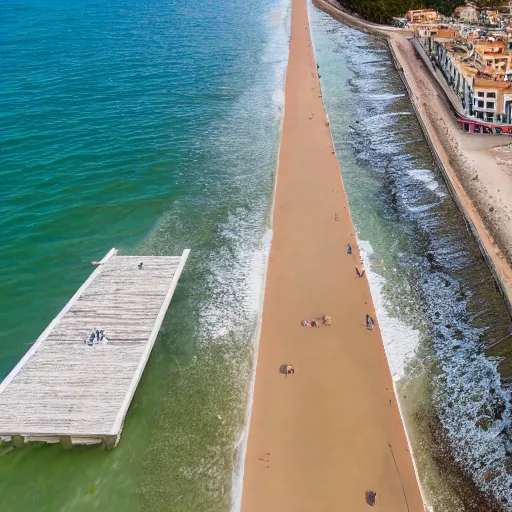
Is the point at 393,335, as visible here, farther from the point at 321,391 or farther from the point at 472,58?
the point at 472,58

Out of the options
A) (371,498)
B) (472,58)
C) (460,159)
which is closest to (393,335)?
(371,498)

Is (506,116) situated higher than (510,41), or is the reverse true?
(510,41)

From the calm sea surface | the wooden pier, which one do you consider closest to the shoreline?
the calm sea surface

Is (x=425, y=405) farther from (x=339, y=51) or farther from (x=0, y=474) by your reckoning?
(x=339, y=51)

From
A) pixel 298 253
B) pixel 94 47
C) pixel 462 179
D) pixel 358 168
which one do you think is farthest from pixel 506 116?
pixel 94 47

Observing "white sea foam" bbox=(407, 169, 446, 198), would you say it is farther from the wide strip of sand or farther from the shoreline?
the wide strip of sand

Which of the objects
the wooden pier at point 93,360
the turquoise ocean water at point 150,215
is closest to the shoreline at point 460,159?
the turquoise ocean water at point 150,215

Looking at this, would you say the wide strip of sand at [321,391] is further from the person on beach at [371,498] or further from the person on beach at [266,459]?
the person on beach at [371,498]
